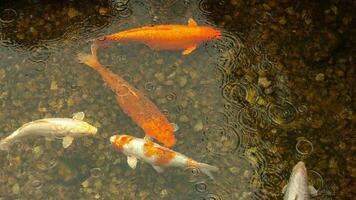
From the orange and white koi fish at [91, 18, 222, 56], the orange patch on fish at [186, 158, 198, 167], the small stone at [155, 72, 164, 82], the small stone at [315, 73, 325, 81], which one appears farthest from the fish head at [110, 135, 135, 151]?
the small stone at [315, 73, 325, 81]

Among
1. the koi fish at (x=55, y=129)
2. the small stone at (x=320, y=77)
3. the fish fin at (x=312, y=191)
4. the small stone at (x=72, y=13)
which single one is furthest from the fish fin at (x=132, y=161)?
the small stone at (x=320, y=77)

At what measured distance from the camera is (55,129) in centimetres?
360

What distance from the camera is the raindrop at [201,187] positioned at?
11.7ft

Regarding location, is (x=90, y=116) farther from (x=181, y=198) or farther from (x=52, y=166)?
(x=181, y=198)

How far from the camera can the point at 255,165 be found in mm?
3633

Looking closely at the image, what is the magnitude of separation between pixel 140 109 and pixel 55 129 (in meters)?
0.54

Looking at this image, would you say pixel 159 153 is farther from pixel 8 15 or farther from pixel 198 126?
pixel 8 15

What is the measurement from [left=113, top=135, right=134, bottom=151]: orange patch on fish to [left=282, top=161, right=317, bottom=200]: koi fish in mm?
990

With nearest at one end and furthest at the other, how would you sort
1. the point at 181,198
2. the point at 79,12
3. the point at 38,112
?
the point at 181,198
the point at 38,112
the point at 79,12

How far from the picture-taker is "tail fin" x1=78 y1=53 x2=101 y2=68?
12.8 feet

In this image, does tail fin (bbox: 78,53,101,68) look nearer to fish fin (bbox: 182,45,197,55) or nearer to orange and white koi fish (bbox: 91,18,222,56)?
orange and white koi fish (bbox: 91,18,222,56)

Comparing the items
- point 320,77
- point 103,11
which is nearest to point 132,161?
point 103,11

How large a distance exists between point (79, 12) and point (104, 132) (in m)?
0.94

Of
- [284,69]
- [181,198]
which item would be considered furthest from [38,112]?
[284,69]
